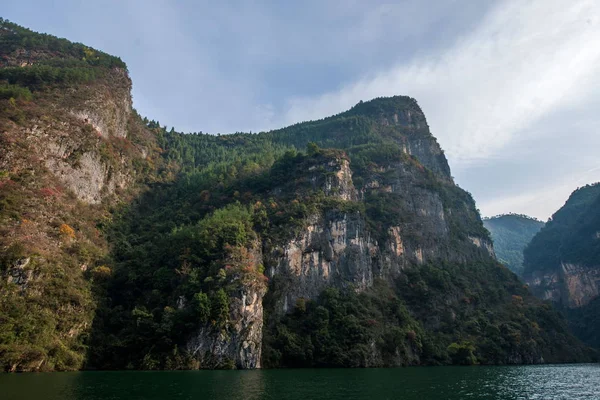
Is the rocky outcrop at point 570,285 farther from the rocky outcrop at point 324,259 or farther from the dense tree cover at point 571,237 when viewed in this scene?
the rocky outcrop at point 324,259

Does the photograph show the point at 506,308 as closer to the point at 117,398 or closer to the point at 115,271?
the point at 115,271

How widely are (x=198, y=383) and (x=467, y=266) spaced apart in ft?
302

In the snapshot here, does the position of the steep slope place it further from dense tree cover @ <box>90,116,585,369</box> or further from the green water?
the green water

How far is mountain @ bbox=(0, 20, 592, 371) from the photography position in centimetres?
5381

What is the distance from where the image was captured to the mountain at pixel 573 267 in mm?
125938

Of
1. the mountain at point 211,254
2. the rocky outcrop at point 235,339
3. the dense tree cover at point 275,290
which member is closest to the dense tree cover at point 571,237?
the mountain at point 211,254

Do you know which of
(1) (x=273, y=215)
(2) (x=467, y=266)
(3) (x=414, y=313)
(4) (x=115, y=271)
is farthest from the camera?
(2) (x=467, y=266)

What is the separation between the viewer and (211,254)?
2579 inches

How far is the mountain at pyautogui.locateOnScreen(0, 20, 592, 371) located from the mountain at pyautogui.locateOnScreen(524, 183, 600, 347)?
33.6 m

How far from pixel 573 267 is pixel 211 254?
137 meters

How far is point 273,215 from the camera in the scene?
→ 80.6 meters

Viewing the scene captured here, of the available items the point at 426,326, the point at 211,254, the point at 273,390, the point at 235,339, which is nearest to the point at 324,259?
the point at 211,254

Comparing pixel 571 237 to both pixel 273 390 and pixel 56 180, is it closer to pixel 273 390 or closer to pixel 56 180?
pixel 273 390

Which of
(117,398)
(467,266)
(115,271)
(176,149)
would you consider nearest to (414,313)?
(467,266)
